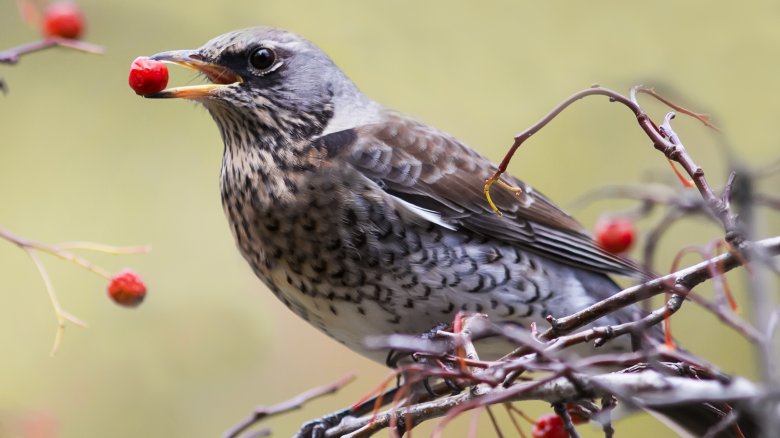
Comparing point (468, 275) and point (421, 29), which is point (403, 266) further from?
point (421, 29)

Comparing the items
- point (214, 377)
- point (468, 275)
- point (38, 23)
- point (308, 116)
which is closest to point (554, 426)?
point (468, 275)

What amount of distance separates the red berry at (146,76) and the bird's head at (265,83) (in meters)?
0.23

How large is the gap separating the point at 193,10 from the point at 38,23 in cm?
262

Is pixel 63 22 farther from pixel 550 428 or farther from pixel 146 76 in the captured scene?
pixel 550 428

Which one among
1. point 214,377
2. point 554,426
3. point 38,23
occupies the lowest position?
point 214,377

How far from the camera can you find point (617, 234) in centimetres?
231

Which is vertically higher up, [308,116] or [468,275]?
[308,116]

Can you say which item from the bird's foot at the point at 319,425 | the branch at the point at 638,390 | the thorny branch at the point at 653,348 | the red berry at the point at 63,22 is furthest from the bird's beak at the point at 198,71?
the branch at the point at 638,390

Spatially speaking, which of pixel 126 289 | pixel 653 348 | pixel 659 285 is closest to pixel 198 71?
pixel 126 289

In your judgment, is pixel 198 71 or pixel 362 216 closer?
pixel 362 216

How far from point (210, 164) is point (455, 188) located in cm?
215

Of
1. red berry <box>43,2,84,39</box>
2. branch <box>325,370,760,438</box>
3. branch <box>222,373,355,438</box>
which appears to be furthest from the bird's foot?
red berry <box>43,2,84,39</box>

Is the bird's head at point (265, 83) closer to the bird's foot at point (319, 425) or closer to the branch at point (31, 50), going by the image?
the branch at point (31, 50)

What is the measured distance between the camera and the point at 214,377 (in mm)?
4609
